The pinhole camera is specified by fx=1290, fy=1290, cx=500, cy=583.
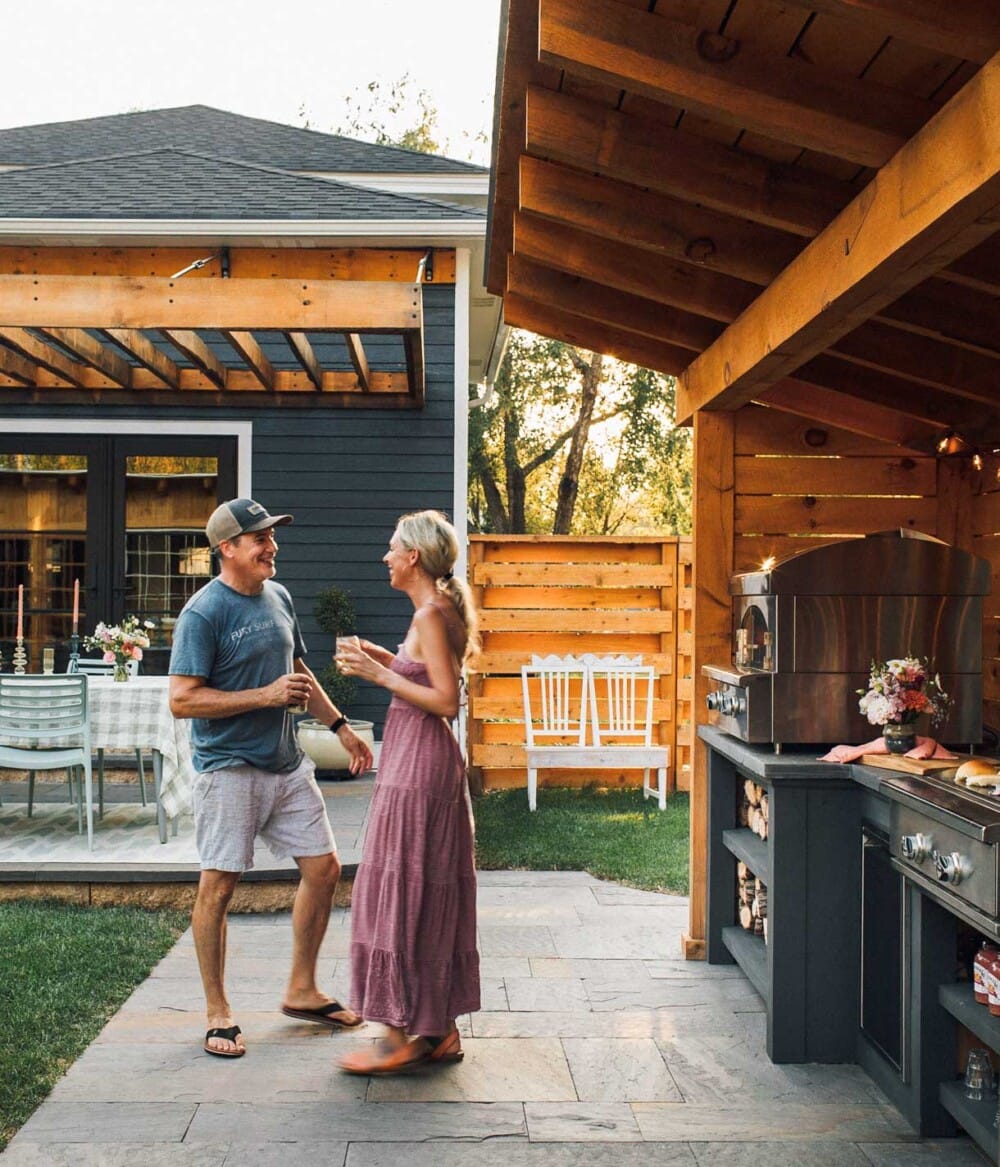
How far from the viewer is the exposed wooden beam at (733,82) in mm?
2807

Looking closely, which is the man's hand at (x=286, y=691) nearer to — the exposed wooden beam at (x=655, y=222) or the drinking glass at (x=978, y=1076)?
the exposed wooden beam at (x=655, y=222)

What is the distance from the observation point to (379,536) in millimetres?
9555

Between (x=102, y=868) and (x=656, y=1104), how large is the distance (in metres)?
3.18

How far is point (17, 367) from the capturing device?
8.76m

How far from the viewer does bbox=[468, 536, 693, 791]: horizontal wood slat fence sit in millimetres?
9656

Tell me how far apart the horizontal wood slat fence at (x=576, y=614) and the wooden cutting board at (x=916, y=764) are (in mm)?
5620

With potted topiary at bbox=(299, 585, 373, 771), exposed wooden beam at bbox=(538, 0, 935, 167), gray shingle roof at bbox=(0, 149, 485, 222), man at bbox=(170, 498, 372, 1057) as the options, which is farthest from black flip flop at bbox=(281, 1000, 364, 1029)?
gray shingle roof at bbox=(0, 149, 485, 222)

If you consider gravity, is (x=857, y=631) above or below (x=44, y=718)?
above

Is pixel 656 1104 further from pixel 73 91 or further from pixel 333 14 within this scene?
pixel 73 91

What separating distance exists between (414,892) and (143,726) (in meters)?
3.10

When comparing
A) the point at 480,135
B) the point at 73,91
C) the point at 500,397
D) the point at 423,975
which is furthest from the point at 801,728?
the point at 73,91

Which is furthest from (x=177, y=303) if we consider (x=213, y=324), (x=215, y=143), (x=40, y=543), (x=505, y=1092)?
(x=215, y=143)

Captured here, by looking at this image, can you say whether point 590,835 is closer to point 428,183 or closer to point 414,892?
point 414,892

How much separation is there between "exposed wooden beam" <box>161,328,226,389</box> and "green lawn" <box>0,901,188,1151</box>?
9.62 feet
